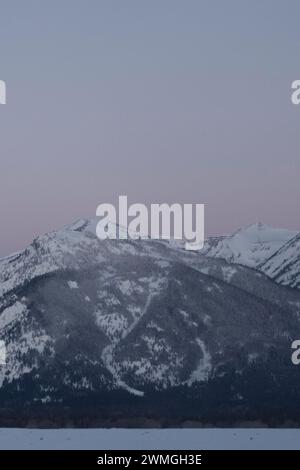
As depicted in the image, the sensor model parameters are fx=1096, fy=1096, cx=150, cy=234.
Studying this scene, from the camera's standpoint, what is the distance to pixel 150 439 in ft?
350

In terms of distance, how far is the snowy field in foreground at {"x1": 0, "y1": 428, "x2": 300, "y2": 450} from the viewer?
100688 mm

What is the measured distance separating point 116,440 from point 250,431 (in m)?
18.9

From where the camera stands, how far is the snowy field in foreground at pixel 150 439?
10069cm

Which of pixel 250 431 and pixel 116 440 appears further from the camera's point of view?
pixel 250 431
